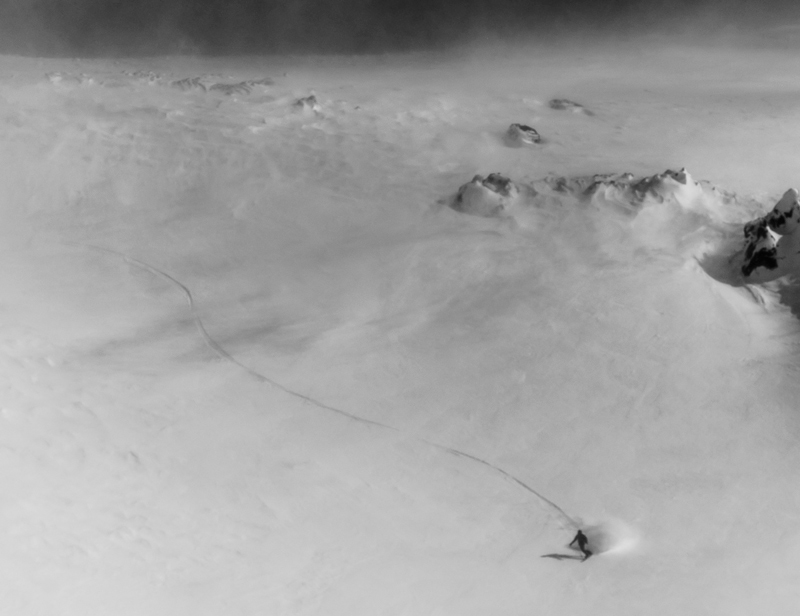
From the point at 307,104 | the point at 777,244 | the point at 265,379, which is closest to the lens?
the point at 265,379

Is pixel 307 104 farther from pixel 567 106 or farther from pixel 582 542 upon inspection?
pixel 582 542

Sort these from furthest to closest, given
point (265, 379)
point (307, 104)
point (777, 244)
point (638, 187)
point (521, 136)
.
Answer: point (307, 104), point (521, 136), point (638, 187), point (777, 244), point (265, 379)

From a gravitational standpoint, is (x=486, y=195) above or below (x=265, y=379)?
above

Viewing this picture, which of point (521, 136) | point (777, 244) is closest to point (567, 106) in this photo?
point (521, 136)

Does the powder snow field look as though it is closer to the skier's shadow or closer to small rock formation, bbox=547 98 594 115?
the skier's shadow

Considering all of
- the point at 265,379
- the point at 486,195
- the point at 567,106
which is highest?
the point at 567,106

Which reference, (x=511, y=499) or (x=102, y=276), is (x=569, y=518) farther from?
(x=102, y=276)

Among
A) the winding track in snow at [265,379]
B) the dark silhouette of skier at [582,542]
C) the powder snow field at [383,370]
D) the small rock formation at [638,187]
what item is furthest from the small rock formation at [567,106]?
the dark silhouette of skier at [582,542]

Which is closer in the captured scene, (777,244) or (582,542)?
(582,542)
